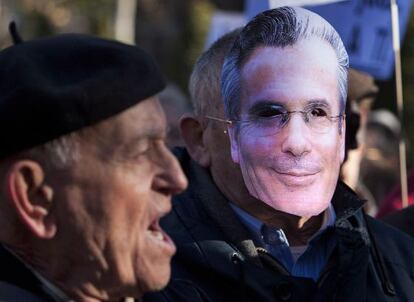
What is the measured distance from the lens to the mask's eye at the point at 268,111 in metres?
2.57

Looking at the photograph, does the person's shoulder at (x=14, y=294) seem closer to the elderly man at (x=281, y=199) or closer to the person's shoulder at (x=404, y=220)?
the elderly man at (x=281, y=199)

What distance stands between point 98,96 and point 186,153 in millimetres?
997

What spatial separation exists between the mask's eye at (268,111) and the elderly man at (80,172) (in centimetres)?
52

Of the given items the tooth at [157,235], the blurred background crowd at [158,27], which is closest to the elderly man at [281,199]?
the tooth at [157,235]

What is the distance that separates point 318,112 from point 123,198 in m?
0.74

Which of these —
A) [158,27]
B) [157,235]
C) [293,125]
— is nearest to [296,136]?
[293,125]

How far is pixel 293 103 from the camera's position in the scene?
2.56m

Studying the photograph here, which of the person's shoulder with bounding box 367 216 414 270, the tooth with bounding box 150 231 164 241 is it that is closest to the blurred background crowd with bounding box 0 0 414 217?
the person's shoulder with bounding box 367 216 414 270

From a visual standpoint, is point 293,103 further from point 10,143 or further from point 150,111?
point 10,143

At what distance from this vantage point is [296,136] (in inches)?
100

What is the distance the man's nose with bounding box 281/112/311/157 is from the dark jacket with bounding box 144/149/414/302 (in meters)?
0.27

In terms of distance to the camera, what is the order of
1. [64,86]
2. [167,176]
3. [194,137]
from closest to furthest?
[64,86], [167,176], [194,137]

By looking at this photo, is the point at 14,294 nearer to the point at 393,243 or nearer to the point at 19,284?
the point at 19,284

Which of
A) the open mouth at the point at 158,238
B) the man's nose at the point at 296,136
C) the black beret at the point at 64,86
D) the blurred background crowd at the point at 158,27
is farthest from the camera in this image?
the blurred background crowd at the point at 158,27
